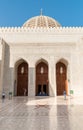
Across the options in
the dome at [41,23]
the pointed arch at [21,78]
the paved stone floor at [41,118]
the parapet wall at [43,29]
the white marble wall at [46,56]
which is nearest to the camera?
the paved stone floor at [41,118]

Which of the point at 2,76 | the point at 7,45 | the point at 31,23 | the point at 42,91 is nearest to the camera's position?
the point at 2,76

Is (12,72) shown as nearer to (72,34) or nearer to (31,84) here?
(31,84)

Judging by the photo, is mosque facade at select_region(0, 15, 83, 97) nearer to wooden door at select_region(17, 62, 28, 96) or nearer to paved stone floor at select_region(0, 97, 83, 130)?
wooden door at select_region(17, 62, 28, 96)

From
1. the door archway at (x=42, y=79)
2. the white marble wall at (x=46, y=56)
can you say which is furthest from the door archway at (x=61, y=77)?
the white marble wall at (x=46, y=56)

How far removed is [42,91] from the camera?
14.7m

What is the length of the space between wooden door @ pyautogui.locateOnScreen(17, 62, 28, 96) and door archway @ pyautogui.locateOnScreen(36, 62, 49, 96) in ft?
3.81

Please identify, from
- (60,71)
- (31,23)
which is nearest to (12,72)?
(60,71)

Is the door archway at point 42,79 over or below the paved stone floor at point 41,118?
over

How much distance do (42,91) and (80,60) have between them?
4.64 meters

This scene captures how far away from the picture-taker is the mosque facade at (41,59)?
42.7ft

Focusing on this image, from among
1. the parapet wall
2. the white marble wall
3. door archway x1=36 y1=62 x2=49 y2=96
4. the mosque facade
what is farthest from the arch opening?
the parapet wall

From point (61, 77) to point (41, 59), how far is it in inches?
114

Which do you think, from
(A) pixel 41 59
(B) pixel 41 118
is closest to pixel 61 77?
(A) pixel 41 59

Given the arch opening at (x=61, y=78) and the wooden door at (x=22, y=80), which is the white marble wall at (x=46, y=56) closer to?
the arch opening at (x=61, y=78)
